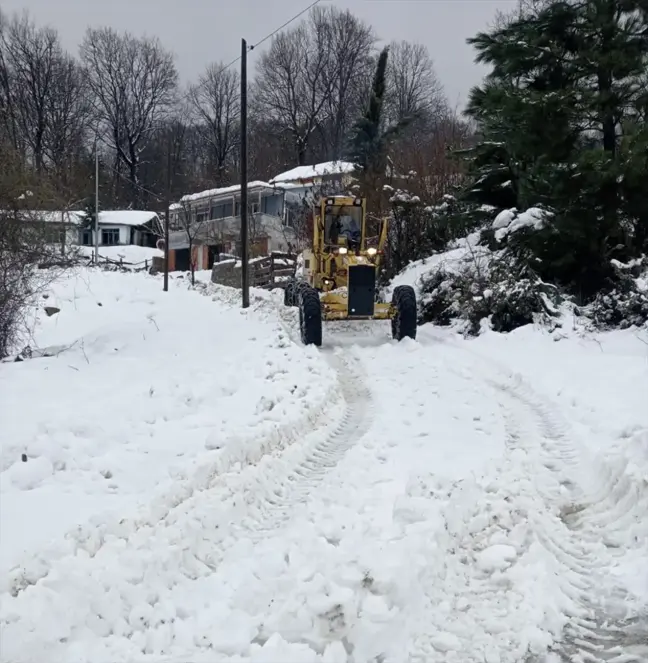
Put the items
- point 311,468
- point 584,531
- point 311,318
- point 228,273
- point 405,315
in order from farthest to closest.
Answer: point 228,273 → point 405,315 → point 311,318 → point 311,468 → point 584,531

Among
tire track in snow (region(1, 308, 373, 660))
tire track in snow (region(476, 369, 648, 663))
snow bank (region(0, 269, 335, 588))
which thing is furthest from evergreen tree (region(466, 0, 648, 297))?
tire track in snow (region(1, 308, 373, 660))

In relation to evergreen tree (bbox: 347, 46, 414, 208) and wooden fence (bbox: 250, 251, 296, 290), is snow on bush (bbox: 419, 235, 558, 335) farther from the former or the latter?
wooden fence (bbox: 250, 251, 296, 290)

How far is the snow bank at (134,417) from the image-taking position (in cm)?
464

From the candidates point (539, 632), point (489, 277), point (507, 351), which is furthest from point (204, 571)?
point (489, 277)

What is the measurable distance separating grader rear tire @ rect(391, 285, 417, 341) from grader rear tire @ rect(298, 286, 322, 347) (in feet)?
4.78

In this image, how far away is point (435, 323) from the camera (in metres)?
15.2

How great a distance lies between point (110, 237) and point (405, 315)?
55046 mm

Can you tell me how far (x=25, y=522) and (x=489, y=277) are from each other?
11.3 meters

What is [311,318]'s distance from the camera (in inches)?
478

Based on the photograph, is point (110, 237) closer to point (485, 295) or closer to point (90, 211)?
point (90, 211)

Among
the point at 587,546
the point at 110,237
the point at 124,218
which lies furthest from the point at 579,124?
the point at 110,237

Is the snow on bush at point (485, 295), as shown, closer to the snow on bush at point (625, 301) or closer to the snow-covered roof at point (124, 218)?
the snow on bush at point (625, 301)

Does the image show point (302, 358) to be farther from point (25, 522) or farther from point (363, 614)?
point (363, 614)

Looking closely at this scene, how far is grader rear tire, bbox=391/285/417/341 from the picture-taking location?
12.3 metres
